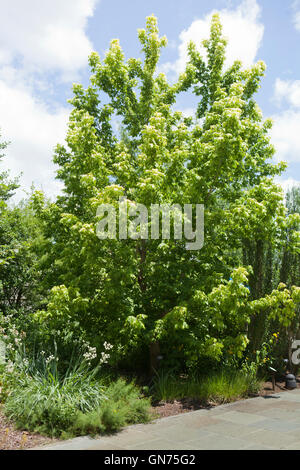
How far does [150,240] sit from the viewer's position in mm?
7906

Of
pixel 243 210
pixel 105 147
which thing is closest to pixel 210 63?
pixel 105 147

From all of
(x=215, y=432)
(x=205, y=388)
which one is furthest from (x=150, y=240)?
(x=215, y=432)

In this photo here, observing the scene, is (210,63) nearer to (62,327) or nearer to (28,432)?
(62,327)

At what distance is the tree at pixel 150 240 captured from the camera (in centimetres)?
700

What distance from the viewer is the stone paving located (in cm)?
485

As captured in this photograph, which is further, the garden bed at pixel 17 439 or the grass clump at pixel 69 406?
the grass clump at pixel 69 406

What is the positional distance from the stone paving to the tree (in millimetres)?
1066

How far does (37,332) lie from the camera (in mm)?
8281

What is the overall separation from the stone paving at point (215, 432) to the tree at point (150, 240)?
42.0 inches

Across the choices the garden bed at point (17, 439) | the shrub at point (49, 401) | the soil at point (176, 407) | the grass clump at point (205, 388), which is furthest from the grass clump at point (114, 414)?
the grass clump at point (205, 388)

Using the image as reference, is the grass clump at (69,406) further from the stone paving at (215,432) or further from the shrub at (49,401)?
the stone paving at (215,432)

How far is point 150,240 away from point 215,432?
146 inches

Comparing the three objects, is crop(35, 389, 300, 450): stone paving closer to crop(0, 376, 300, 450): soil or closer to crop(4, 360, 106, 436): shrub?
crop(0, 376, 300, 450): soil

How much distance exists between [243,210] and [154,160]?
1.93 m
